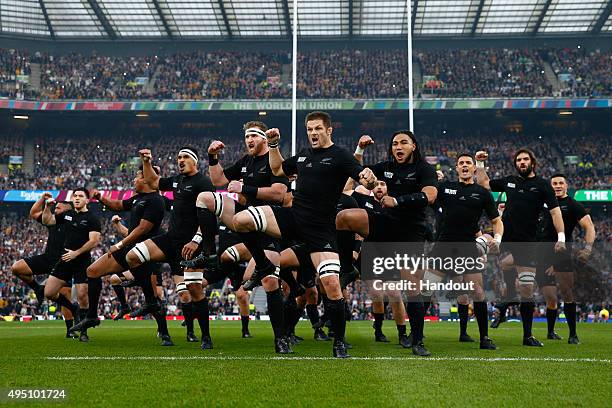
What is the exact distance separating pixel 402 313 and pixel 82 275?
5993 millimetres

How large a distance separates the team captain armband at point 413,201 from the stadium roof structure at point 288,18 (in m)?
37.1

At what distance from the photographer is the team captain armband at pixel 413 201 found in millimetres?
7484

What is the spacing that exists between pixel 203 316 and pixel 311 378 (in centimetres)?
401

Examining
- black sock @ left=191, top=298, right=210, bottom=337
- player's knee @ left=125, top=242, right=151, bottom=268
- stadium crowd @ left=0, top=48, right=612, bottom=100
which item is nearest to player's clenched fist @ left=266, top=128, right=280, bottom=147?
black sock @ left=191, top=298, right=210, bottom=337

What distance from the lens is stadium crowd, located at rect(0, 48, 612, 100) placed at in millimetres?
45312

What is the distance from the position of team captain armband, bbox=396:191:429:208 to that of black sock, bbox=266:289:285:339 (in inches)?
70.8

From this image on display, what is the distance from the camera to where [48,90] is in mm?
46094

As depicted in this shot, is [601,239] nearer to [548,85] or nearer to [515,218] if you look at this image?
[548,85]

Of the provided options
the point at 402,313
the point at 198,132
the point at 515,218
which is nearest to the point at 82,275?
the point at 402,313

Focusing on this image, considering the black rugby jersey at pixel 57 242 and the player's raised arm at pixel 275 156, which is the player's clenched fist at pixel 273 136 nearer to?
the player's raised arm at pixel 275 156

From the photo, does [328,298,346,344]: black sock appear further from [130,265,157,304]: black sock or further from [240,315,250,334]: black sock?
[240,315,250,334]: black sock

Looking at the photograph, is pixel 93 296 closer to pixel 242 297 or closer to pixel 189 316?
pixel 189 316

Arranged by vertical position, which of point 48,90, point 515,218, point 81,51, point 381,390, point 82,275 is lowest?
point 381,390

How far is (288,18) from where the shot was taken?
45.2 meters
